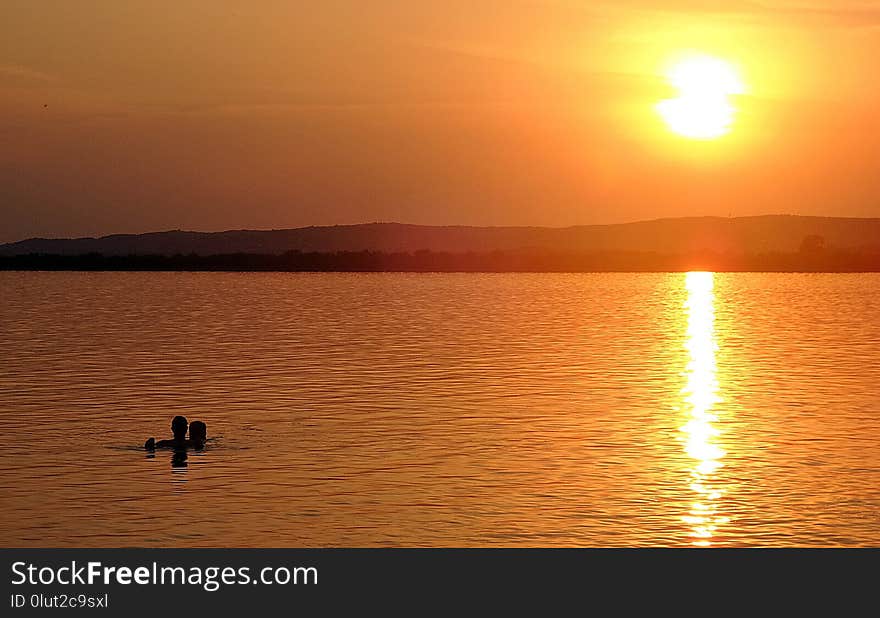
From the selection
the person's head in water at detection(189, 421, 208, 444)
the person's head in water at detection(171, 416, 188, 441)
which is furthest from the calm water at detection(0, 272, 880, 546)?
the person's head in water at detection(189, 421, 208, 444)

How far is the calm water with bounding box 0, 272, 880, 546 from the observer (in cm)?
2120

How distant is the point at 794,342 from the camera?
62.1 meters

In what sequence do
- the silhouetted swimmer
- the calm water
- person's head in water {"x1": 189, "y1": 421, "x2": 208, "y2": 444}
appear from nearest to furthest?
the calm water < the silhouetted swimmer < person's head in water {"x1": 189, "y1": 421, "x2": 208, "y2": 444}

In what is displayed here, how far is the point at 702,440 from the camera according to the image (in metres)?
30.1

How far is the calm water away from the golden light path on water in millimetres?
87

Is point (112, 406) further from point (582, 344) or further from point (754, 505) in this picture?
point (582, 344)

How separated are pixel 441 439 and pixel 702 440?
18.1 ft

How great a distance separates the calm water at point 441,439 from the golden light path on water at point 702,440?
0.09m

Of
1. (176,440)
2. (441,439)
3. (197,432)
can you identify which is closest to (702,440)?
(441,439)

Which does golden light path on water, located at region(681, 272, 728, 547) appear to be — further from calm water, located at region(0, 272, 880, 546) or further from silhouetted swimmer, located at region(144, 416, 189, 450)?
silhouetted swimmer, located at region(144, 416, 189, 450)

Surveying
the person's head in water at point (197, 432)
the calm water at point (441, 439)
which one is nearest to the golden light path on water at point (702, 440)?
the calm water at point (441, 439)
